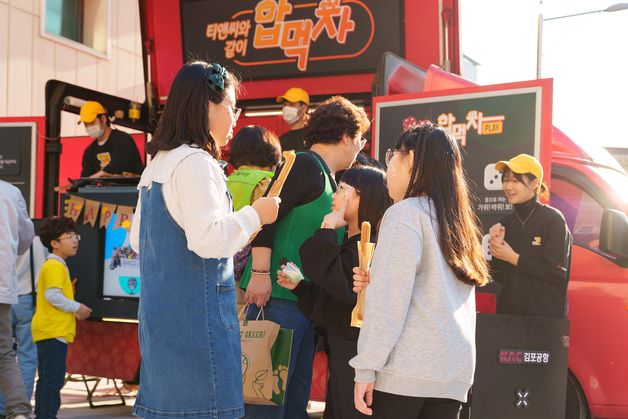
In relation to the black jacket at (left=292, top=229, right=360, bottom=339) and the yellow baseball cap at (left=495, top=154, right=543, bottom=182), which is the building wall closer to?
the yellow baseball cap at (left=495, top=154, right=543, bottom=182)

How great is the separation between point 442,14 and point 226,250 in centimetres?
479

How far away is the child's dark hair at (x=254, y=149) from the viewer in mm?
4746

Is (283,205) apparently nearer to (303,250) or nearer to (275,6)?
(303,250)

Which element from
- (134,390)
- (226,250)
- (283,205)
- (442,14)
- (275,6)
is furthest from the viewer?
(134,390)

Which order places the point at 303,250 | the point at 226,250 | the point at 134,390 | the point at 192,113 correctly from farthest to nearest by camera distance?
the point at 134,390
the point at 303,250
the point at 192,113
the point at 226,250

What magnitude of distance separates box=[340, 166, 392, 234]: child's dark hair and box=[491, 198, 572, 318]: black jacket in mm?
1680

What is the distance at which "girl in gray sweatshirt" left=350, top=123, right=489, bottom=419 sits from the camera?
8.74ft

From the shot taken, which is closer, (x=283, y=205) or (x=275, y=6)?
(x=283, y=205)

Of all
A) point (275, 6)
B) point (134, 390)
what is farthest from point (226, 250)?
point (134, 390)

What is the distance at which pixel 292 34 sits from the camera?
7777 millimetres

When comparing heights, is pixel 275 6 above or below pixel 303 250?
above

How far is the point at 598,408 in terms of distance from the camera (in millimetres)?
5852

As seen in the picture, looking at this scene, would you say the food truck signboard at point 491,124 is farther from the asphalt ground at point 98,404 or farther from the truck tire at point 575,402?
the asphalt ground at point 98,404

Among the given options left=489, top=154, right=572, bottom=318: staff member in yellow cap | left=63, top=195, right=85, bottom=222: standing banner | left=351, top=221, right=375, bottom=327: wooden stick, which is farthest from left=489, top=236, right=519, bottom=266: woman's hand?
left=63, top=195, right=85, bottom=222: standing banner
